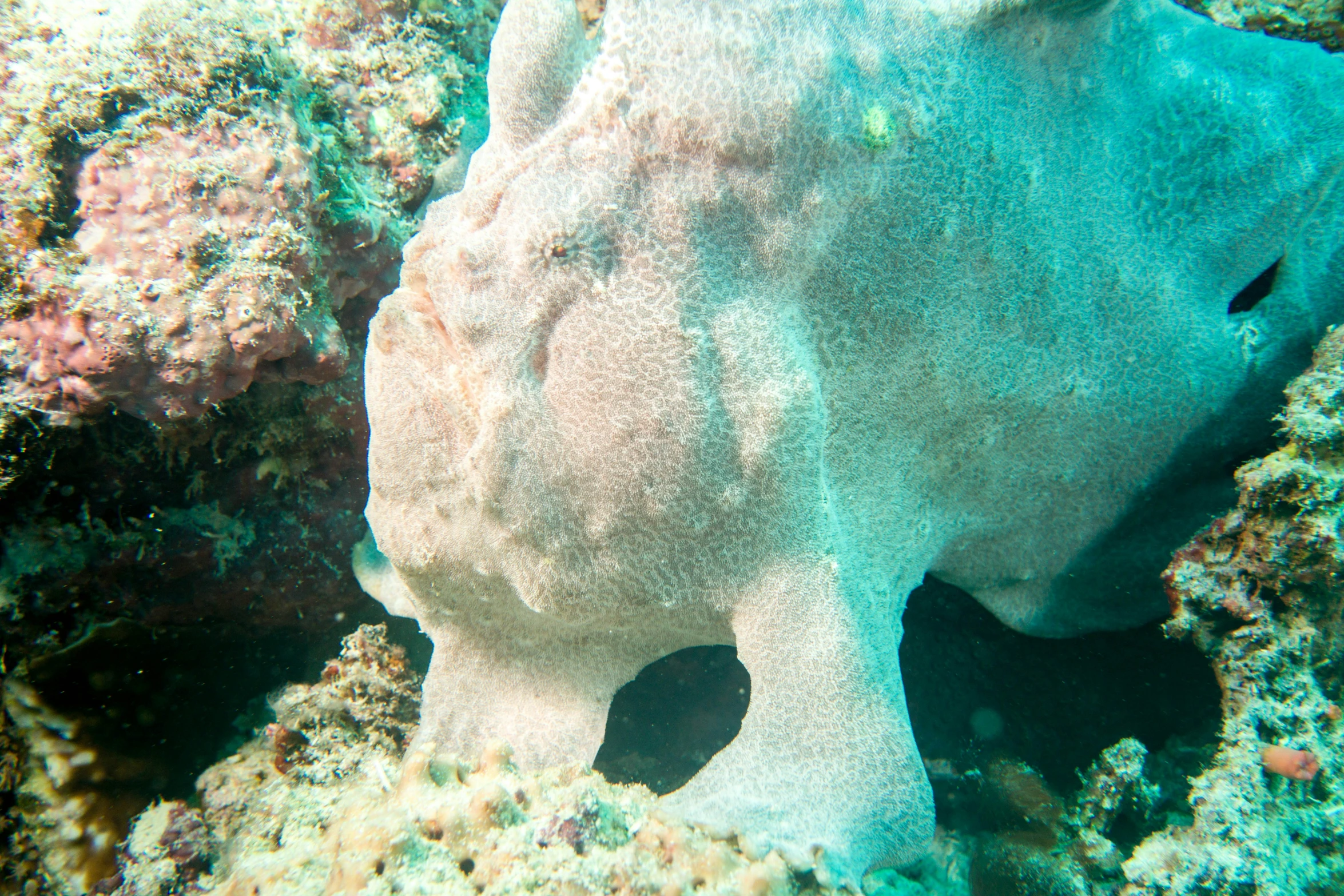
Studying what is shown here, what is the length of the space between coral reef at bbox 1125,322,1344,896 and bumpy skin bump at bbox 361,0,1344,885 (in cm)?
31

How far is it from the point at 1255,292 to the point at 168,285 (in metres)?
4.40

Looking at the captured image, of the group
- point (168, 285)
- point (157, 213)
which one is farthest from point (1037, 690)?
point (157, 213)

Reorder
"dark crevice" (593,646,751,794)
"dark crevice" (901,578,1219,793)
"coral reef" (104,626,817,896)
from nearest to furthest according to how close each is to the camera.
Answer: "coral reef" (104,626,817,896) → "dark crevice" (901,578,1219,793) → "dark crevice" (593,646,751,794)

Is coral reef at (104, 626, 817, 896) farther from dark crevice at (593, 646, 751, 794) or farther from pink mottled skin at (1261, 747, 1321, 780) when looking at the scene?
pink mottled skin at (1261, 747, 1321, 780)

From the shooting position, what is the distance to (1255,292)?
2.75m

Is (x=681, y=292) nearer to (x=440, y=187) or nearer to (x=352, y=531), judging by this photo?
(x=440, y=187)

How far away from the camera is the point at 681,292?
1.96 metres

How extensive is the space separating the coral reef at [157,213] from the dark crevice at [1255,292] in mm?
3925

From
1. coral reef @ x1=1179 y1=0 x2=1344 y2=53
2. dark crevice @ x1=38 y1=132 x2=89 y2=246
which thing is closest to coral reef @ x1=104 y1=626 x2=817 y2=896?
dark crevice @ x1=38 y1=132 x2=89 y2=246

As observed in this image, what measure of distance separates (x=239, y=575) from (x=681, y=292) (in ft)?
8.17

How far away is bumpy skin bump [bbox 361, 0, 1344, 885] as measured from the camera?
1964mm

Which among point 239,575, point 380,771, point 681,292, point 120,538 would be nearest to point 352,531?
point 239,575

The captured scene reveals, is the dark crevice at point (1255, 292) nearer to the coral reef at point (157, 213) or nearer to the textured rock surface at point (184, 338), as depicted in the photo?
the textured rock surface at point (184, 338)

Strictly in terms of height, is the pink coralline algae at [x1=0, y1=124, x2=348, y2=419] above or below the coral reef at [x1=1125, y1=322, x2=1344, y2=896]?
below
